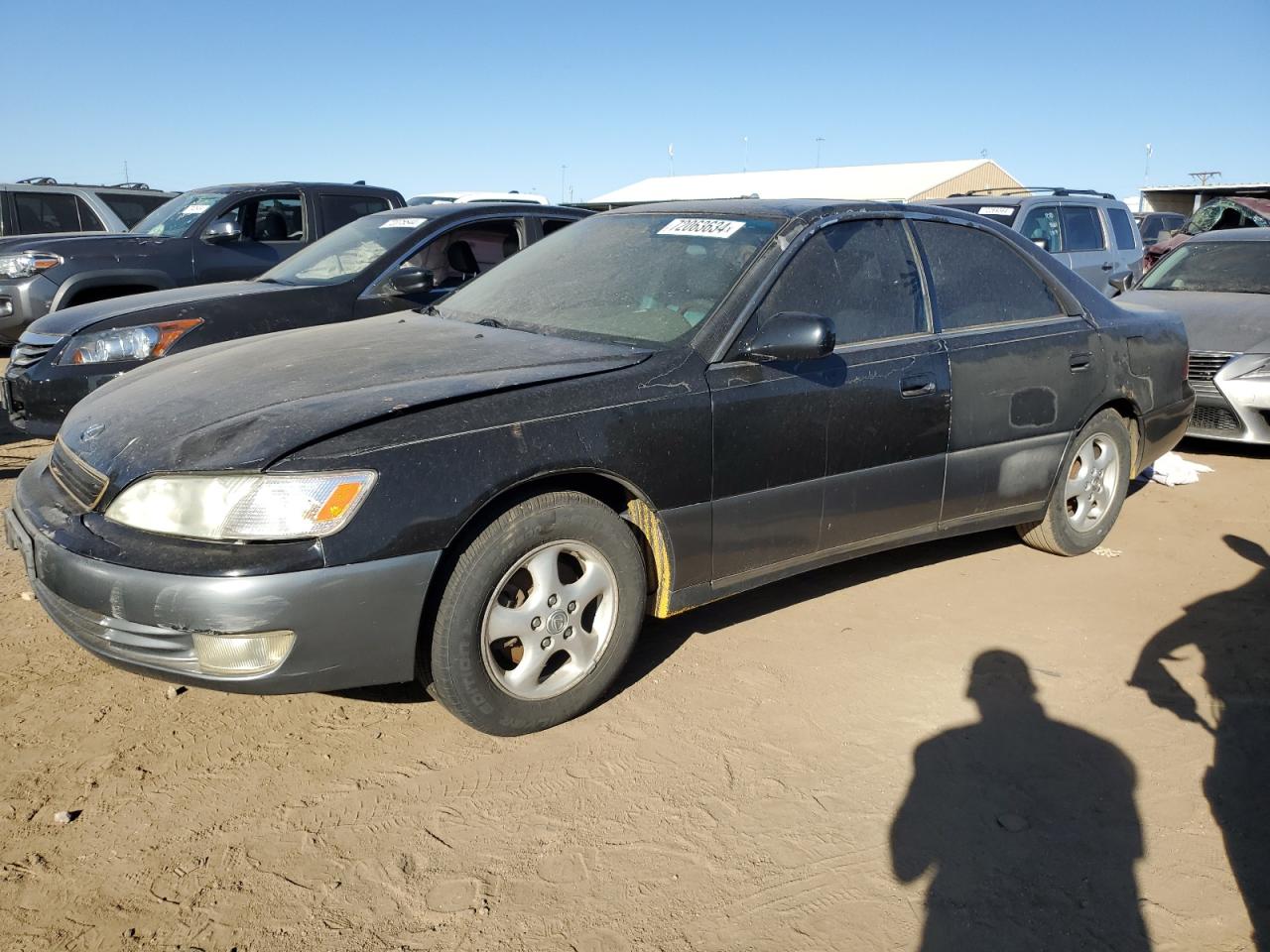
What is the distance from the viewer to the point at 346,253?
6461 millimetres

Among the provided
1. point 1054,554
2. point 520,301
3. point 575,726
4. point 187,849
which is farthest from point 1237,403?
point 187,849

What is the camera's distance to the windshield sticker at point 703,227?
399cm

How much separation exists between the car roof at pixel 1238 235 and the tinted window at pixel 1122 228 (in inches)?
101

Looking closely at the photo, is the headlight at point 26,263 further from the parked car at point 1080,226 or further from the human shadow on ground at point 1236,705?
the human shadow on ground at point 1236,705

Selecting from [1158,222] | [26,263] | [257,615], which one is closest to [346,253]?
[26,263]

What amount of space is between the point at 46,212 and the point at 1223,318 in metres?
12.1

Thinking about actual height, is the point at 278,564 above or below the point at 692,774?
above

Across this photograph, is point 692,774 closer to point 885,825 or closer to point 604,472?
point 885,825

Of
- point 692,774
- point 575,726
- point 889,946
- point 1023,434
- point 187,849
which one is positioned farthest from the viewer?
point 1023,434

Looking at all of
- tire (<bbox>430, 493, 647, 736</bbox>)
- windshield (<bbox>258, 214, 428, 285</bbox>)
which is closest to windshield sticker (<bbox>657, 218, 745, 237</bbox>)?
tire (<bbox>430, 493, 647, 736</bbox>)

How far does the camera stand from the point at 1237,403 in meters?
7.04

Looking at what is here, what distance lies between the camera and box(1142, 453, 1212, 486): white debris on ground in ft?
21.5

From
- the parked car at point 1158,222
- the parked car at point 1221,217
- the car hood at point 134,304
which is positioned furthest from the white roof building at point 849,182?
the car hood at point 134,304

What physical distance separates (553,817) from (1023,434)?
273 cm
